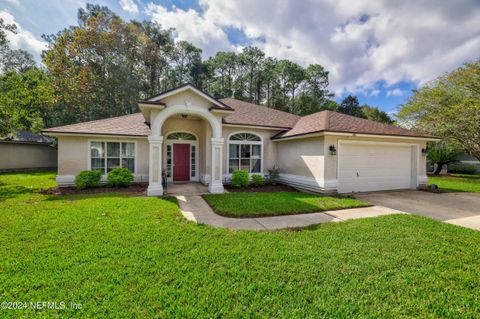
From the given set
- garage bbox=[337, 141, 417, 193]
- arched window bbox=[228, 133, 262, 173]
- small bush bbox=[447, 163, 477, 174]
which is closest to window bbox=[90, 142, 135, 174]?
arched window bbox=[228, 133, 262, 173]

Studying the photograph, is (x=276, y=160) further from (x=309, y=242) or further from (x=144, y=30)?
(x=144, y=30)

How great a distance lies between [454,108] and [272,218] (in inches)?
825

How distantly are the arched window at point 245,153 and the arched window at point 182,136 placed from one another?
241 cm

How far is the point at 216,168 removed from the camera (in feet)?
32.0

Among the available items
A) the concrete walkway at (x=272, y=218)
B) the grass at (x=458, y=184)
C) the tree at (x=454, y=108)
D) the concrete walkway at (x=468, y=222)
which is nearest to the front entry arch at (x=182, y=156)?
the concrete walkway at (x=272, y=218)

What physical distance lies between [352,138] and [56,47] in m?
28.8

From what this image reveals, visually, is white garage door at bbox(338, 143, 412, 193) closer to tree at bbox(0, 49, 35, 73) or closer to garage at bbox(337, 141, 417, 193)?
garage at bbox(337, 141, 417, 193)

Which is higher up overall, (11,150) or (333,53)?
(333,53)

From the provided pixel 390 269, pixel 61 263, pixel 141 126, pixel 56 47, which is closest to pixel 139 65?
pixel 56 47

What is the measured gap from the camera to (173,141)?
11.7 metres

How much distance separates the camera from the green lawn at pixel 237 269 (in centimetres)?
245

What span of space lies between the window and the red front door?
2.27 metres

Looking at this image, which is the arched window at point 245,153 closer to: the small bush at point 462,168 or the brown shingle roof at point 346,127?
the brown shingle roof at point 346,127

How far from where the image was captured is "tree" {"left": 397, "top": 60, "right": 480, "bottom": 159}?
647 inches
